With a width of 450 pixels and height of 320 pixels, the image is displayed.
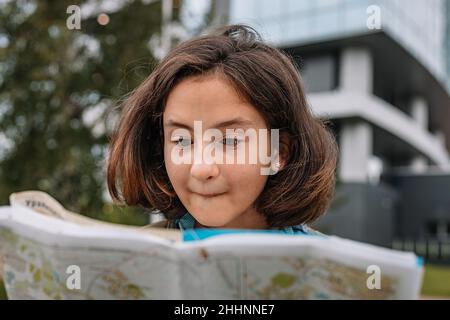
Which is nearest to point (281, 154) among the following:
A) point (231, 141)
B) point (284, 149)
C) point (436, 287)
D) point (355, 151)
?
point (284, 149)

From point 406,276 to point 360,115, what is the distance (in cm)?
696

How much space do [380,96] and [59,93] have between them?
7.10 meters

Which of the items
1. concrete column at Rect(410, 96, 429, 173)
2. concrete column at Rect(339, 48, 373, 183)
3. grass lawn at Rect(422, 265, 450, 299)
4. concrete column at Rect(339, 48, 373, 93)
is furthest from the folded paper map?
concrete column at Rect(410, 96, 429, 173)

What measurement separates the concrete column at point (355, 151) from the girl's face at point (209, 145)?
6.27 meters

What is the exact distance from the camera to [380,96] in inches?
323

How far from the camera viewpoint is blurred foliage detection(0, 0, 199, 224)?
165 centimetres

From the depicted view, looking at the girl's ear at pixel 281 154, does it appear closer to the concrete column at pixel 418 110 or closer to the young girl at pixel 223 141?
the young girl at pixel 223 141

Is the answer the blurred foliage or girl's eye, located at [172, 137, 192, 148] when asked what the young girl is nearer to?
girl's eye, located at [172, 137, 192, 148]

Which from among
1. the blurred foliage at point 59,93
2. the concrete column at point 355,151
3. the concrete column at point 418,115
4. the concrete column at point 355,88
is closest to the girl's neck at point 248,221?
the blurred foliage at point 59,93

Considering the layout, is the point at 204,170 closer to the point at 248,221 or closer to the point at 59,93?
the point at 248,221

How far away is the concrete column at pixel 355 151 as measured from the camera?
22.5ft

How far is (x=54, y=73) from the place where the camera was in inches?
69.2

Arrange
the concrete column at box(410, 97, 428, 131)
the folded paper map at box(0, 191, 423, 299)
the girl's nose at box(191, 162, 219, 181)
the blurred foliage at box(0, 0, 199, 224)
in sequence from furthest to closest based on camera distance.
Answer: the concrete column at box(410, 97, 428, 131)
the blurred foliage at box(0, 0, 199, 224)
the girl's nose at box(191, 162, 219, 181)
the folded paper map at box(0, 191, 423, 299)
